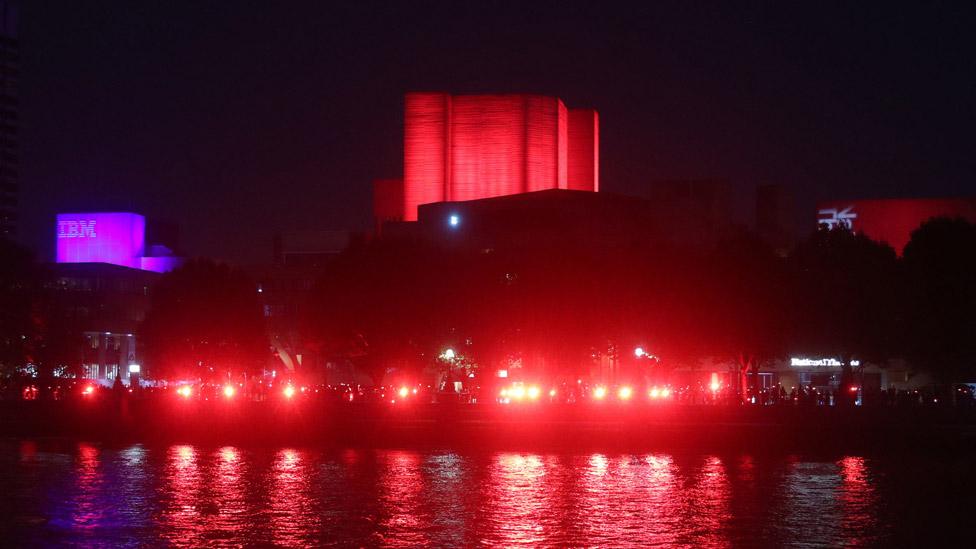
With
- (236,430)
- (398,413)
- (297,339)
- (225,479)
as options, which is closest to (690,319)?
(398,413)

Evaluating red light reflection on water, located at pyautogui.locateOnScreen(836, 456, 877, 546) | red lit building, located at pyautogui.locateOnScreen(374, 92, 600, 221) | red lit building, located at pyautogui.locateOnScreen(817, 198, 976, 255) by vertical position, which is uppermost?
red lit building, located at pyautogui.locateOnScreen(374, 92, 600, 221)

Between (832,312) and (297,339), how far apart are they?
289ft

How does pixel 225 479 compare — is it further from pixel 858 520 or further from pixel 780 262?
pixel 780 262

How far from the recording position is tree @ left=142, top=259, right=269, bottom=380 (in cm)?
11500

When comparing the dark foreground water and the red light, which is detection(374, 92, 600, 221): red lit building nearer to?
the red light

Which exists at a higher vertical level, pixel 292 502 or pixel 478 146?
pixel 478 146

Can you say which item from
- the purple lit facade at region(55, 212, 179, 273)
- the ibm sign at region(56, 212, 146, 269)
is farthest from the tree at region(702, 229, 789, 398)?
the ibm sign at region(56, 212, 146, 269)

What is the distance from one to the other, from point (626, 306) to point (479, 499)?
169 feet

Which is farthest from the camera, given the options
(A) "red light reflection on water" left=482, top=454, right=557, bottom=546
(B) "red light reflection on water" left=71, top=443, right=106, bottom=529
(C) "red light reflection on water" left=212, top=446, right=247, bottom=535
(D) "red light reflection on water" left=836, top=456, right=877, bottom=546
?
(B) "red light reflection on water" left=71, top=443, right=106, bottom=529

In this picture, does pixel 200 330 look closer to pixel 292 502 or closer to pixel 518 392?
pixel 518 392

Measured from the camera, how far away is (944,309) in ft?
269

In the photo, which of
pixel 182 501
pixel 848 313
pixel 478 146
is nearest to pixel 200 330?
pixel 478 146

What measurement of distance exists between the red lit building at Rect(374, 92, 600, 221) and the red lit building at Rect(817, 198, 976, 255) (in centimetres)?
3483

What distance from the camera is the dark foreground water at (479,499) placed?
24.5m
